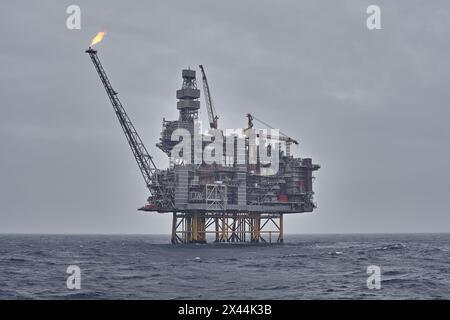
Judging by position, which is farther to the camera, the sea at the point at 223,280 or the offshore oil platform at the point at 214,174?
the offshore oil platform at the point at 214,174

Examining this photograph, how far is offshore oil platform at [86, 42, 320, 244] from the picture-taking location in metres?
82.0

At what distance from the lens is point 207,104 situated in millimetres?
99750

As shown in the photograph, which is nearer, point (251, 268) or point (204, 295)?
point (204, 295)

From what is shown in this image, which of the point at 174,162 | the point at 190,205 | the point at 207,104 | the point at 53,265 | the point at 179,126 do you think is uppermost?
the point at 207,104

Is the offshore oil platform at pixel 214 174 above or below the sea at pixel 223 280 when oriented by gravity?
above

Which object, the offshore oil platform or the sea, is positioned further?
the offshore oil platform

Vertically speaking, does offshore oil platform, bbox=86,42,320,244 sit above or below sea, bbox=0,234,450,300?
above

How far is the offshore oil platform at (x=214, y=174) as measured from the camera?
82.0m

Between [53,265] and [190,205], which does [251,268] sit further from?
[190,205]

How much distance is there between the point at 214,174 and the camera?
3268 inches

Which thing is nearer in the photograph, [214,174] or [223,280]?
[223,280]
